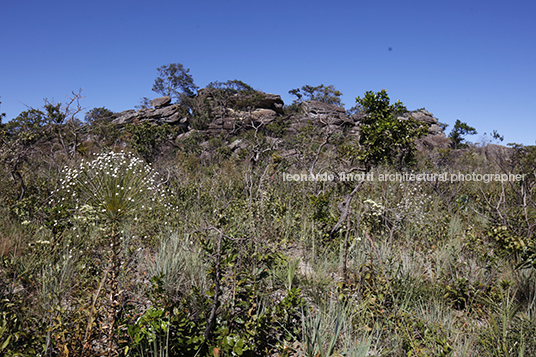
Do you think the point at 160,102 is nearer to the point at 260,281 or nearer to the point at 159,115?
the point at 159,115

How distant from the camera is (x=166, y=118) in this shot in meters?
40.4

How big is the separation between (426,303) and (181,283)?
98.4 inches

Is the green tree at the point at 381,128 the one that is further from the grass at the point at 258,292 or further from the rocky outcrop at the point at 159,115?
the rocky outcrop at the point at 159,115

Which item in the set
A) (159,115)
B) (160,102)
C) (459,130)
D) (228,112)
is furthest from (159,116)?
(459,130)

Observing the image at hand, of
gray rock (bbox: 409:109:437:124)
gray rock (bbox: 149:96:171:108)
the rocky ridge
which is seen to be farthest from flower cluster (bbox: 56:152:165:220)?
gray rock (bbox: 149:96:171:108)

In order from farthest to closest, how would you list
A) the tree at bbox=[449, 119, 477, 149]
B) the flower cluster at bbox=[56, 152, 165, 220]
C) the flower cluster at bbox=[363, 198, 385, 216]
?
the tree at bbox=[449, 119, 477, 149], the flower cluster at bbox=[56, 152, 165, 220], the flower cluster at bbox=[363, 198, 385, 216]

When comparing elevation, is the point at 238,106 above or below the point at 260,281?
above

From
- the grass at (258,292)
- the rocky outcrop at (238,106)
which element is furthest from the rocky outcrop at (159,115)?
the grass at (258,292)

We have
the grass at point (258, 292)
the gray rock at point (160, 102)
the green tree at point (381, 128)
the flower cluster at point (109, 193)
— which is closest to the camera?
the grass at point (258, 292)

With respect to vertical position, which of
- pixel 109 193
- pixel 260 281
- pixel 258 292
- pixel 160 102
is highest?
pixel 160 102

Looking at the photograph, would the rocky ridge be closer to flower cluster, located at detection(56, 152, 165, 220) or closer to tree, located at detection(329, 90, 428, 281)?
flower cluster, located at detection(56, 152, 165, 220)

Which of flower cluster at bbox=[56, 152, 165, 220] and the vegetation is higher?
flower cluster at bbox=[56, 152, 165, 220]

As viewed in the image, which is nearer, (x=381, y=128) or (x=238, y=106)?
(x=381, y=128)

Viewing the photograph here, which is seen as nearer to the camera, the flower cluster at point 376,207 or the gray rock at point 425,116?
the flower cluster at point 376,207
